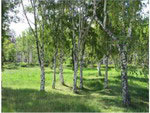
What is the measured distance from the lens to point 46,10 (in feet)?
84.2

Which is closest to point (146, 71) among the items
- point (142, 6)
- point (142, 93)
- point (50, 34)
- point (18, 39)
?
point (142, 6)

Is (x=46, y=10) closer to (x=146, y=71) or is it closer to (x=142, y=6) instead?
(x=142, y=6)

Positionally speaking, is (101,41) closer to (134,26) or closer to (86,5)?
(86,5)

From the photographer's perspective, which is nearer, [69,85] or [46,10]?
[46,10]

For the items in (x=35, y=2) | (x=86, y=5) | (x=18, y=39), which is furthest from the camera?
(x=18, y=39)

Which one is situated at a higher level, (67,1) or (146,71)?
(67,1)

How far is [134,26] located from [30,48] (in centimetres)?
7353

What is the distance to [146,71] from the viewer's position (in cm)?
1642

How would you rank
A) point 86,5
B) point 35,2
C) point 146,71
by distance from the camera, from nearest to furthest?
point 146,71 < point 35,2 < point 86,5

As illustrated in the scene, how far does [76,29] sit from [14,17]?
1014 cm

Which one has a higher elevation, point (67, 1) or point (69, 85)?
point (67, 1)

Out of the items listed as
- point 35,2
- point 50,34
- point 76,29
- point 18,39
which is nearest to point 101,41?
point 76,29

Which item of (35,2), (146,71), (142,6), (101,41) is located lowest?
(146,71)

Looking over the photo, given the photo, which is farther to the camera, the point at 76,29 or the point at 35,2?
the point at 76,29
